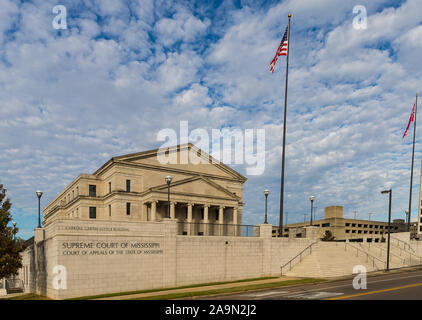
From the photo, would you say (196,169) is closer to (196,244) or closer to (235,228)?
(235,228)

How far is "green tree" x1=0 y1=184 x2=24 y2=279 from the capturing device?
2664cm

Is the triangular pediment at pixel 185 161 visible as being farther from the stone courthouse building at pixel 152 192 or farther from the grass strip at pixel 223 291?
the grass strip at pixel 223 291

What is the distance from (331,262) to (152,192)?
2858cm

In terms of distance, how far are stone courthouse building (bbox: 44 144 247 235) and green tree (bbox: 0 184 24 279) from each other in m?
26.6

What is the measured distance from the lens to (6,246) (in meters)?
26.9

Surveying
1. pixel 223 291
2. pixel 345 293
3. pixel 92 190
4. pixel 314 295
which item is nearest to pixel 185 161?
pixel 92 190

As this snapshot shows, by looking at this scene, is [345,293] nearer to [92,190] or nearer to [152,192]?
[152,192]

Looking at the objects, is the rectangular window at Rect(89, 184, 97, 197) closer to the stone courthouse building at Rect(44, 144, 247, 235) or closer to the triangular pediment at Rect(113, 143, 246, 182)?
the stone courthouse building at Rect(44, 144, 247, 235)

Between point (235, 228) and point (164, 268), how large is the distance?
959 centimetres

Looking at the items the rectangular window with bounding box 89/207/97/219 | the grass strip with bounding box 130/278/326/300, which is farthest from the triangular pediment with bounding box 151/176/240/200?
the grass strip with bounding box 130/278/326/300

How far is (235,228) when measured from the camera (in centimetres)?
3556

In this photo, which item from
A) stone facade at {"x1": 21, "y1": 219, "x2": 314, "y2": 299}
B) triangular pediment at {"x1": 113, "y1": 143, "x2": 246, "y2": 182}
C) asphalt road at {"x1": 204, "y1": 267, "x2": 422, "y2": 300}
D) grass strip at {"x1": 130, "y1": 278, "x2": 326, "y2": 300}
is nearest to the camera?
asphalt road at {"x1": 204, "y1": 267, "x2": 422, "y2": 300}
